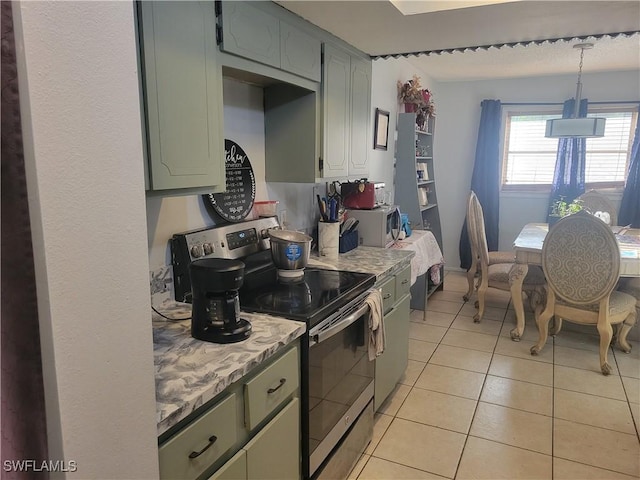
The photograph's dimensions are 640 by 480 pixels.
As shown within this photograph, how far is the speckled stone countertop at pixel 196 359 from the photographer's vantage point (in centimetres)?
111

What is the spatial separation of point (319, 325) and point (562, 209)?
11.7 feet

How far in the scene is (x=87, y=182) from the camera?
706mm

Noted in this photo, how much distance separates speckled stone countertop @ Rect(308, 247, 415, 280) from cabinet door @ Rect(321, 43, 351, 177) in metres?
0.50

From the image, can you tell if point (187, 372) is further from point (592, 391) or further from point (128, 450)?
point (592, 391)

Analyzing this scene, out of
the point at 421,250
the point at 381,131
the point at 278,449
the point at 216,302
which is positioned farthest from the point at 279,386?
the point at 381,131

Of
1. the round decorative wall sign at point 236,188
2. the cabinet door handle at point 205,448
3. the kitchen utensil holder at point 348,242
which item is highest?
the round decorative wall sign at point 236,188

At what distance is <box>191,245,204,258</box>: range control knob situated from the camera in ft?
6.20

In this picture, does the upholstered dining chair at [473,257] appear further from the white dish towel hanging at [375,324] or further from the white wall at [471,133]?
the white dish towel hanging at [375,324]

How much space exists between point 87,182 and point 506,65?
16.2 ft

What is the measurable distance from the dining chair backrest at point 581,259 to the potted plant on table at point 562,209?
17.8 inches

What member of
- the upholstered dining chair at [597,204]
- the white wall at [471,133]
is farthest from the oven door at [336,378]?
the white wall at [471,133]

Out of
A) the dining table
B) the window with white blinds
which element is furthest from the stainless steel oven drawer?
the window with white blinds

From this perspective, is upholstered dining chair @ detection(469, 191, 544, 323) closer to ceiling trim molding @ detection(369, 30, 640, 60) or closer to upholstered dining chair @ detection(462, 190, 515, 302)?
upholstered dining chair @ detection(462, 190, 515, 302)

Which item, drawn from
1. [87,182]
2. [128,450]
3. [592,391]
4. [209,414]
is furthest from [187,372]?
[592,391]
